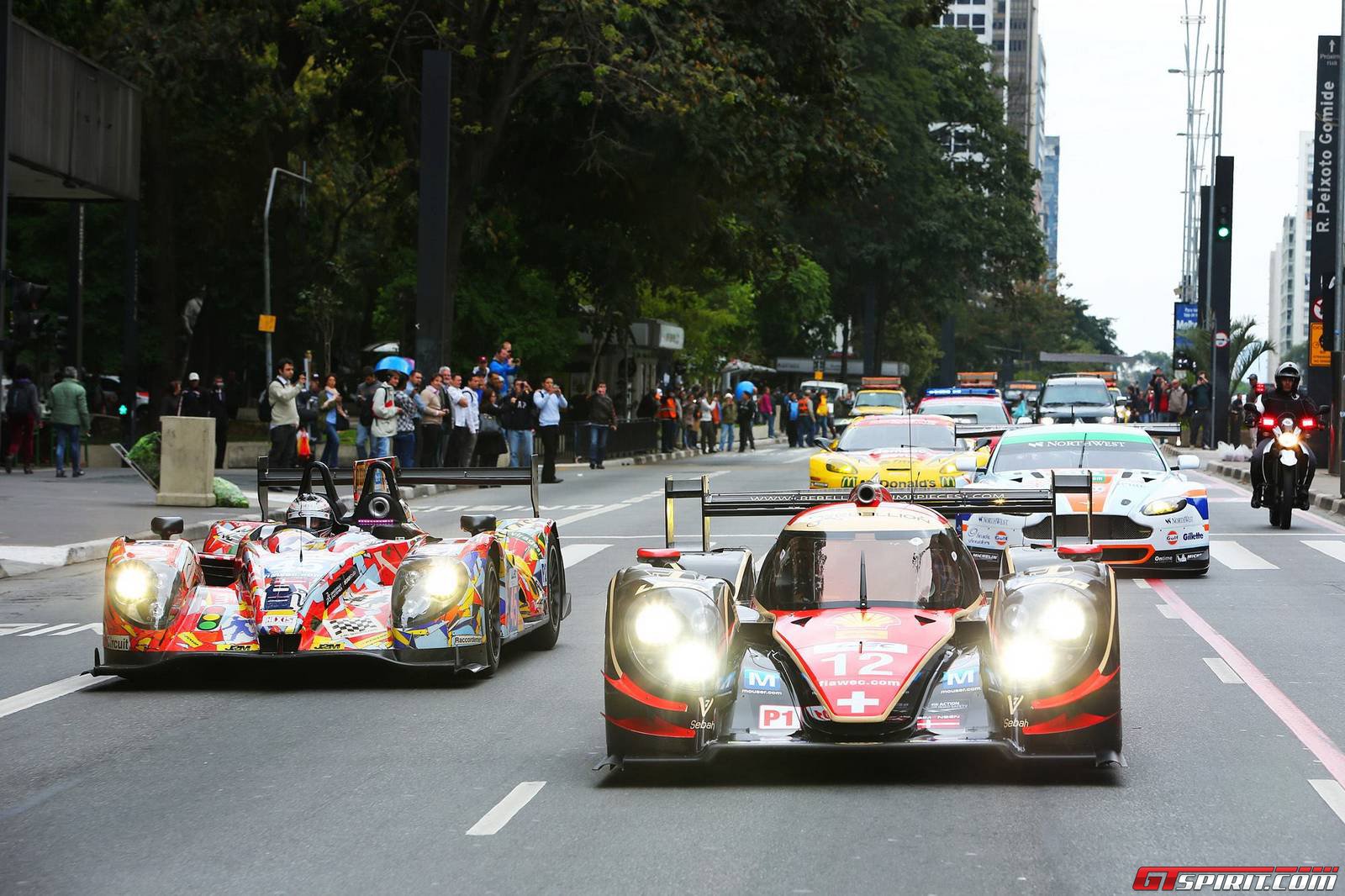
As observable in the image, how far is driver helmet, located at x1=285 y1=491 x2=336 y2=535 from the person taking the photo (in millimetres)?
11320

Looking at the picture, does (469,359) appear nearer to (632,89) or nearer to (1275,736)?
(632,89)

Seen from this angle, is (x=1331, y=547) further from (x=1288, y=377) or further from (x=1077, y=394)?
(x=1077, y=394)

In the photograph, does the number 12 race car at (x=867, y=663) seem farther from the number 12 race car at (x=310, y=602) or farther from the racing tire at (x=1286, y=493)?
the racing tire at (x=1286, y=493)

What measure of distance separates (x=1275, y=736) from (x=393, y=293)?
154 feet

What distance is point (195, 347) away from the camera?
6856 centimetres

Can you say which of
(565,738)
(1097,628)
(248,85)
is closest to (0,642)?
(565,738)

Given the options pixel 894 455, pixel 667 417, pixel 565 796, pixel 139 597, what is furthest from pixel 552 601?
pixel 667 417

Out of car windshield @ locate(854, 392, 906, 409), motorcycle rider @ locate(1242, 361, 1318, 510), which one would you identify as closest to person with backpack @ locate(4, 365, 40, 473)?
motorcycle rider @ locate(1242, 361, 1318, 510)

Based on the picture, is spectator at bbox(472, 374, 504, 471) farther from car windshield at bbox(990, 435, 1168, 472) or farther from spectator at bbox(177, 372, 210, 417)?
car windshield at bbox(990, 435, 1168, 472)

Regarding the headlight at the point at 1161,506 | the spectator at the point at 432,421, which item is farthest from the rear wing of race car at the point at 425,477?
the spectator at the point at 432,421

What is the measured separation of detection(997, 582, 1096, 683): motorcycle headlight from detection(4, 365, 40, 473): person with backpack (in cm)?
2706

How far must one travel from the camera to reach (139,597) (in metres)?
10.5

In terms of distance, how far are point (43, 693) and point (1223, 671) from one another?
675 centimetres

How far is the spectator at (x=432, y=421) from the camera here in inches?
1255
